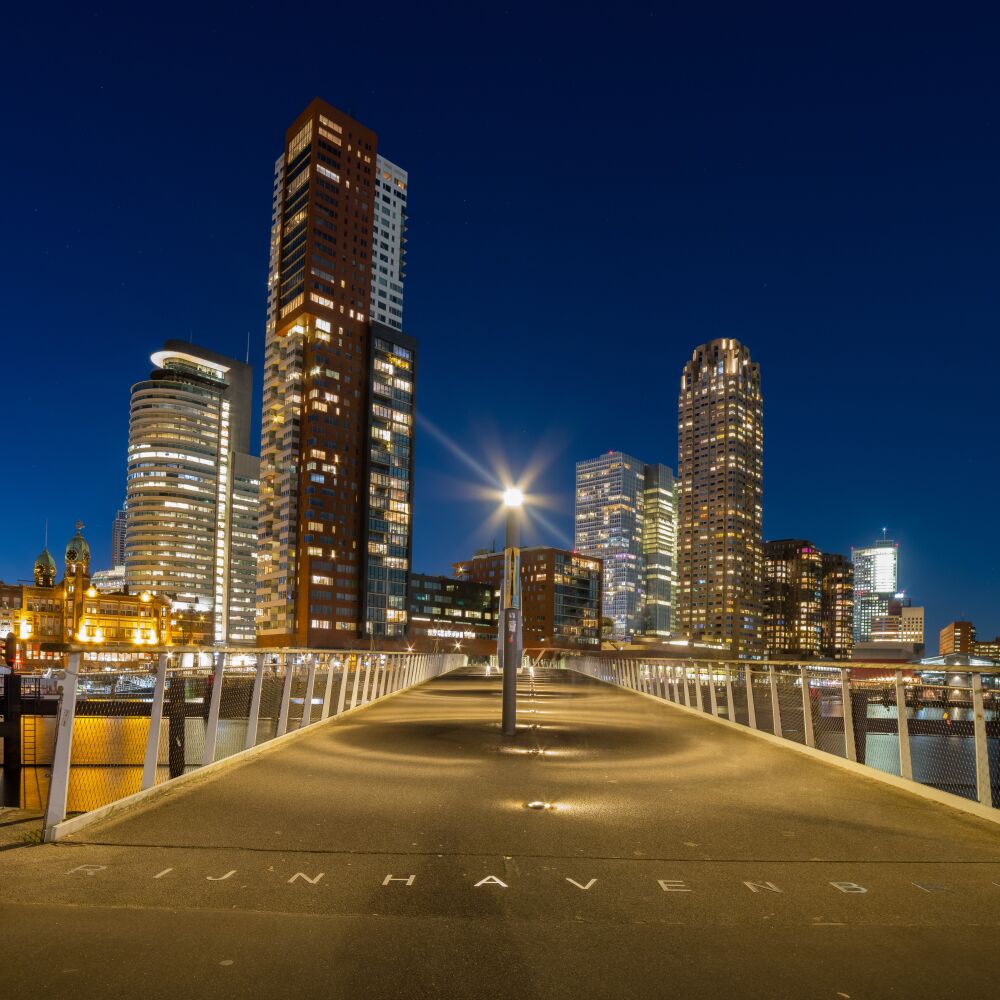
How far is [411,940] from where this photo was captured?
435 cm

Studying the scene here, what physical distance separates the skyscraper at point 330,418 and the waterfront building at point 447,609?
90.9ft

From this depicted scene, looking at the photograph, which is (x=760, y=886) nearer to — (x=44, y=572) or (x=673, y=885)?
(x=673, y=885)

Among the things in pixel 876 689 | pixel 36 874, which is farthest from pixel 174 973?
pixel 876 689

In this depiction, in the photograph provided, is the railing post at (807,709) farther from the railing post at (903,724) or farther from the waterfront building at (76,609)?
the waterfront building at (76,609)

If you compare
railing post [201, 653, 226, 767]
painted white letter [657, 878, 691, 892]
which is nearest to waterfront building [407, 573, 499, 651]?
railing post [201, 653, 226, 767]

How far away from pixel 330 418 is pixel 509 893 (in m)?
150

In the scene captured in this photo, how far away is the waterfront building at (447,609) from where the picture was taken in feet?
608

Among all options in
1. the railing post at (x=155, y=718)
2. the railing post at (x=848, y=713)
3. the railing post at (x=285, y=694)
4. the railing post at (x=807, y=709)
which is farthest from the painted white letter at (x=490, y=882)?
the railing post at (x=285, y=694)

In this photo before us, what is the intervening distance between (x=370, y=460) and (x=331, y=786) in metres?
150

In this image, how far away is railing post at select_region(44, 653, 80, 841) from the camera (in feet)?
20.8

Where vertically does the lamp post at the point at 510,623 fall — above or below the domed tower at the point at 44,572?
below

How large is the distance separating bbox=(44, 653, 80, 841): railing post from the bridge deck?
353 mm

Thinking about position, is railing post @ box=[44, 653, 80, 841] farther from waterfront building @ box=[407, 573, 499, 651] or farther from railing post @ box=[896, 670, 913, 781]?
waterfront building @ box=[407, 573, 499, 651]

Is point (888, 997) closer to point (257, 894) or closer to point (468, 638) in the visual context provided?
point (257, 894)
